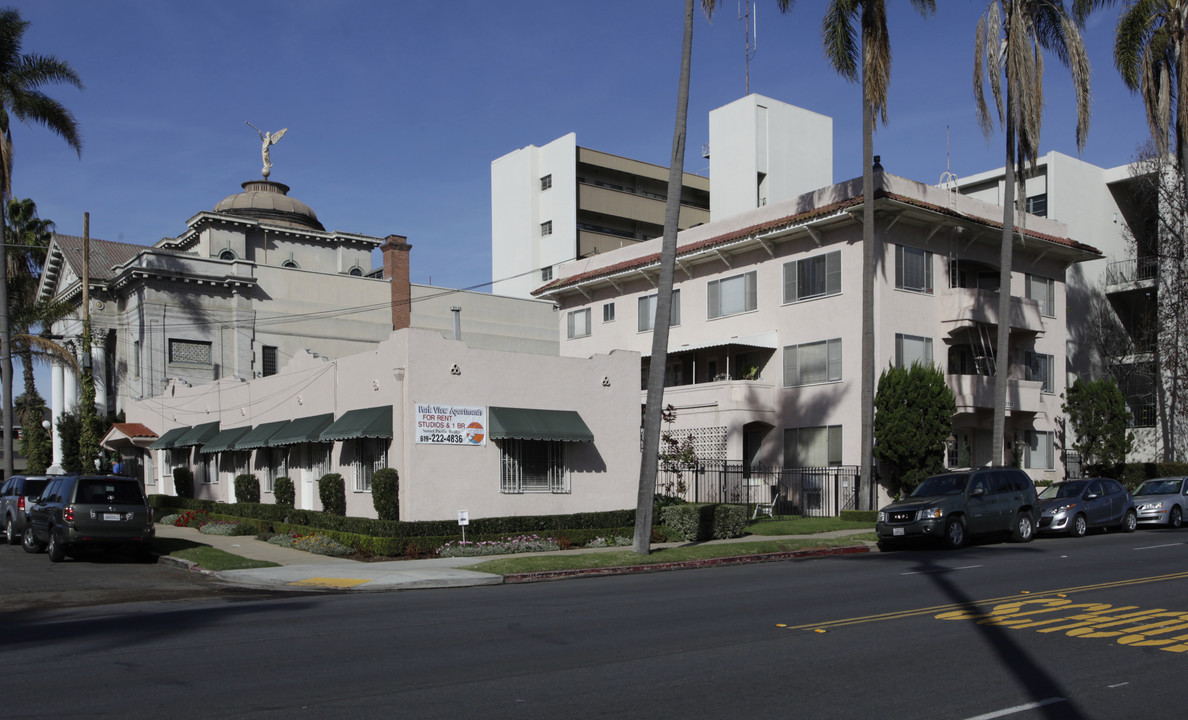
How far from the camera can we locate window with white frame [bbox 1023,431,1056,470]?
123 feet

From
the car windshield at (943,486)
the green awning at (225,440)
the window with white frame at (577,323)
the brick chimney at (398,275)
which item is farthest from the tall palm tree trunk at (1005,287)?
the brick chimney at (398,275)

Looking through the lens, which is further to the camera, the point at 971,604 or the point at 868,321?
the point at 868,321

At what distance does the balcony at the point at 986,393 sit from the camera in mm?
34031

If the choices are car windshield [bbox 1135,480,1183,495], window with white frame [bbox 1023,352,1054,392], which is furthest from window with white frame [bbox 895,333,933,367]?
car windshield [bbox 1135,480,1183,495]

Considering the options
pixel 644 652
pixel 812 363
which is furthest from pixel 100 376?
pixel 644 652

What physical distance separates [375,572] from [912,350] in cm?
2220

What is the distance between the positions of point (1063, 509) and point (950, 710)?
19496 millimetres

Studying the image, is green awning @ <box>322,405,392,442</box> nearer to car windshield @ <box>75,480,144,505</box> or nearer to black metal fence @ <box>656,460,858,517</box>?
car windshield @ <box>75,480,144,505</box>

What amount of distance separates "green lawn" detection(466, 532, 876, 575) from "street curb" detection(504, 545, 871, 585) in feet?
0.34

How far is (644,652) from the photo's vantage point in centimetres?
979

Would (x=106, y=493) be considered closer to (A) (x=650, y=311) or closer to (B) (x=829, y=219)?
(B) (x=829, y=219)

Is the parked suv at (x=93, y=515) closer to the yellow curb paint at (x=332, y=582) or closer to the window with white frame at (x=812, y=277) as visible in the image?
the yellow curb paint at (x=332, y=582)

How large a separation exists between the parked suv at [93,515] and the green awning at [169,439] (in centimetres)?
1491

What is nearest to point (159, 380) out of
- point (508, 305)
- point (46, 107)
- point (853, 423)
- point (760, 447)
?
point (46, 107)
